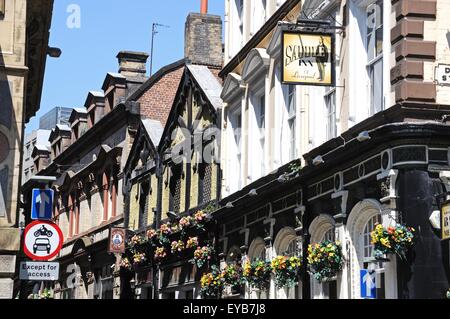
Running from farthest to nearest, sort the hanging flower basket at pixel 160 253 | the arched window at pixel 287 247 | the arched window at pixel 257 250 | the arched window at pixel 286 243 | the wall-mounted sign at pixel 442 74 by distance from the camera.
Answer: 1. the hanging flower basket at pixel 160 253
2. the arched window at pixel 257 250
3. the arched window at pixel 286 243
4. the arched window at pixel 287 247
5. the wall-mounted sign at pixel 442 74

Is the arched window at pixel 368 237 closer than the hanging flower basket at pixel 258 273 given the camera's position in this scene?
Yes

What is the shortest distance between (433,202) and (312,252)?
3.87 meters

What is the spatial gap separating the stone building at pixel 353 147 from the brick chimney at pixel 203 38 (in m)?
9.55

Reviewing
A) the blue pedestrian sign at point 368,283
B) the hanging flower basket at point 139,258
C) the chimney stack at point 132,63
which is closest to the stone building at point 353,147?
the blue pedestrian sign at point 368,283

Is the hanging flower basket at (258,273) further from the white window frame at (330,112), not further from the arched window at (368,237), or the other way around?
the arched window at (368,237)

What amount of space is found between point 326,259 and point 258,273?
459cm

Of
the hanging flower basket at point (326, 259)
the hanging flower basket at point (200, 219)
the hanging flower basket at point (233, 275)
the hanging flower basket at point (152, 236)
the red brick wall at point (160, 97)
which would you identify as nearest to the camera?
the hanging flower basket at point (326, 259)

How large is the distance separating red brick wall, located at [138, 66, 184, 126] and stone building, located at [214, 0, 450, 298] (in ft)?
45.2

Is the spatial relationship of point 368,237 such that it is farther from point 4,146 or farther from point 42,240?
point 4,146

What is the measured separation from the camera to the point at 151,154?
36.2 meters

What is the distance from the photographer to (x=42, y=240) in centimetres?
1659

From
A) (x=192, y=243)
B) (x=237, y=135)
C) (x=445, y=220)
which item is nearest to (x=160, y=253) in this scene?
(x=192, y=243)

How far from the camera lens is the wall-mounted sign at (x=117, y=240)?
3628 centimetres

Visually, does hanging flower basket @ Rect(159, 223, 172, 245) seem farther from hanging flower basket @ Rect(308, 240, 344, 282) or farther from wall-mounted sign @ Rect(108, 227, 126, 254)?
hanging flower basket @ Rect(308, 240, 344, 282)
